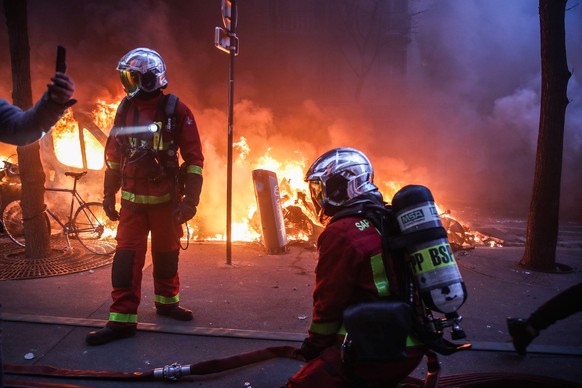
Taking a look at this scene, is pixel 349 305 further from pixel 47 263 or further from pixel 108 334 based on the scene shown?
pixel 47 263

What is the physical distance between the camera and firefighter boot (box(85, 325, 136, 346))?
3.47m

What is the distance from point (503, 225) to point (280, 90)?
10399 mm

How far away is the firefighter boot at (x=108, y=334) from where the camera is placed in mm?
3473

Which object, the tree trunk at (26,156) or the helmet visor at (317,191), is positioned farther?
the tree trunk at (26,156)

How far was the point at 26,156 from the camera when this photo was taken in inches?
230

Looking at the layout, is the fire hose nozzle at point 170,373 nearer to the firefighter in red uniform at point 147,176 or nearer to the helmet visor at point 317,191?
the firefighter in red uniform at point 147,176

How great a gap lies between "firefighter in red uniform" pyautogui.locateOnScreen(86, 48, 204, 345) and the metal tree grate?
2219 mm

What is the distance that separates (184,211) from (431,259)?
2390mm

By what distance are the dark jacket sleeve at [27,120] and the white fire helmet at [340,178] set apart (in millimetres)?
1462

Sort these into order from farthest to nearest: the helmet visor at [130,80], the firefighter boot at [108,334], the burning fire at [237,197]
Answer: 1. the burning fire at [237,197]
2. the helmet visor at [130,80]
3. the firefighter boot at [108,334]

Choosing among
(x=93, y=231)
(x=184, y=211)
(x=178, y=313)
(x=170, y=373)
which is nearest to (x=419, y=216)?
(x=170, y=373)

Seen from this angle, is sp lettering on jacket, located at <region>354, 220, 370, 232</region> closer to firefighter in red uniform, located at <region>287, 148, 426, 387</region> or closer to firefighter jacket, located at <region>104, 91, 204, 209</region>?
firefighter in red uniform, located at <region>287, 148, 426, 387</region>

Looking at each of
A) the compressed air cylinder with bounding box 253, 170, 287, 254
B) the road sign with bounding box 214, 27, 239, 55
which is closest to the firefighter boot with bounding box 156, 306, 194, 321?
the compressed air cylinder with bounding box 253, 170, 287, 254

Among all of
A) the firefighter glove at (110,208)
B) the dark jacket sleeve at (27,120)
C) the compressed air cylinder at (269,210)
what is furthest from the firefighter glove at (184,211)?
the compressed air cylinder at (269,210)
